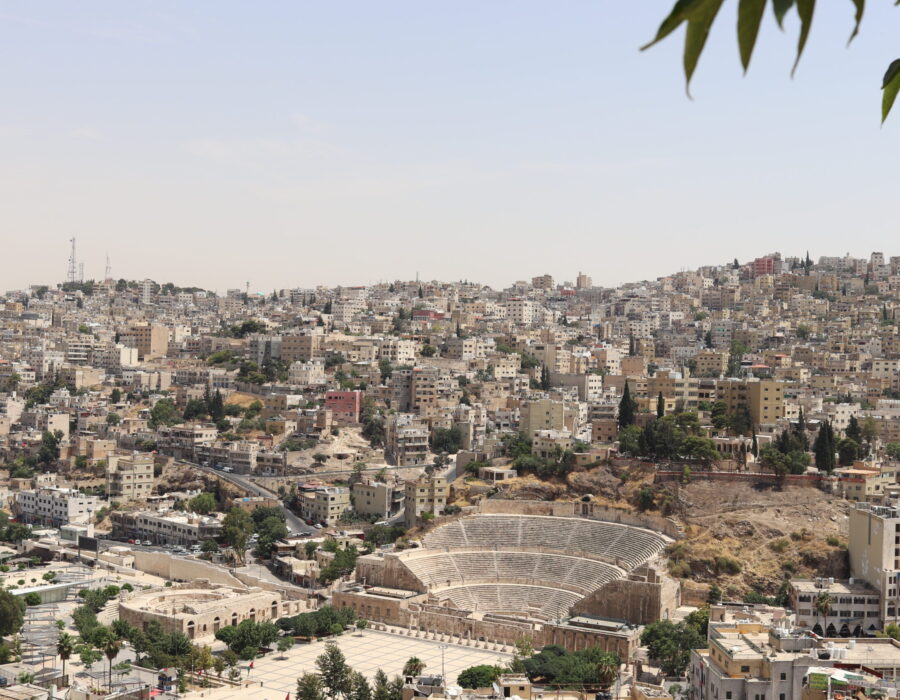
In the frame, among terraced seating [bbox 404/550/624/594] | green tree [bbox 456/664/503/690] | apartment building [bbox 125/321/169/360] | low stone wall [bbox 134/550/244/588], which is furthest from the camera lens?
apartment building [bbox 125/321/169/360]

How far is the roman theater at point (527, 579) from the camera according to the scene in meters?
29.6

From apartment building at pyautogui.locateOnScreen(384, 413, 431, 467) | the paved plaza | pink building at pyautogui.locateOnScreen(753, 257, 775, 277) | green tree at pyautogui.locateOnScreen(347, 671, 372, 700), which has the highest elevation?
pink building at pyautogui.locateOnScreen(753, 257, 775, 277)

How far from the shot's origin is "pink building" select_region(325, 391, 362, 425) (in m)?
49.6

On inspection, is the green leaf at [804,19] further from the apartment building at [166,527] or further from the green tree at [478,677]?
the apartment building at [166,527]

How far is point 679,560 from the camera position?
31234 mm

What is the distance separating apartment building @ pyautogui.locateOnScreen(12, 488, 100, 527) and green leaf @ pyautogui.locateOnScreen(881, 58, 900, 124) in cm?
4331

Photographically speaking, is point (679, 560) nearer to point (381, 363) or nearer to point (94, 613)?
point (94, 613)

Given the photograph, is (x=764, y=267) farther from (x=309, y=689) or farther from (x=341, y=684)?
(x=309, y=689)

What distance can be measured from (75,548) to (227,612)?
988 centimetres

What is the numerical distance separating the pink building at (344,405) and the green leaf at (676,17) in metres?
48.5

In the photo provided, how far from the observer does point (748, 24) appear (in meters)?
1.45

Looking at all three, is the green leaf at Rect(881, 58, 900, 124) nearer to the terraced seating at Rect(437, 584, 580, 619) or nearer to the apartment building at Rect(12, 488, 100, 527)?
the terraced seating at Rect(437, 584, 580, 619)

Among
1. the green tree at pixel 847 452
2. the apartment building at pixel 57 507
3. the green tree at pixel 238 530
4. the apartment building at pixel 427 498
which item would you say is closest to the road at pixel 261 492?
the green tree at pixel 238 530

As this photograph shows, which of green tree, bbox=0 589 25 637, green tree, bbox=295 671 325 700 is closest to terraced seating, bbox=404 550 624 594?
A: green tree, bbox=295 671 325 700
